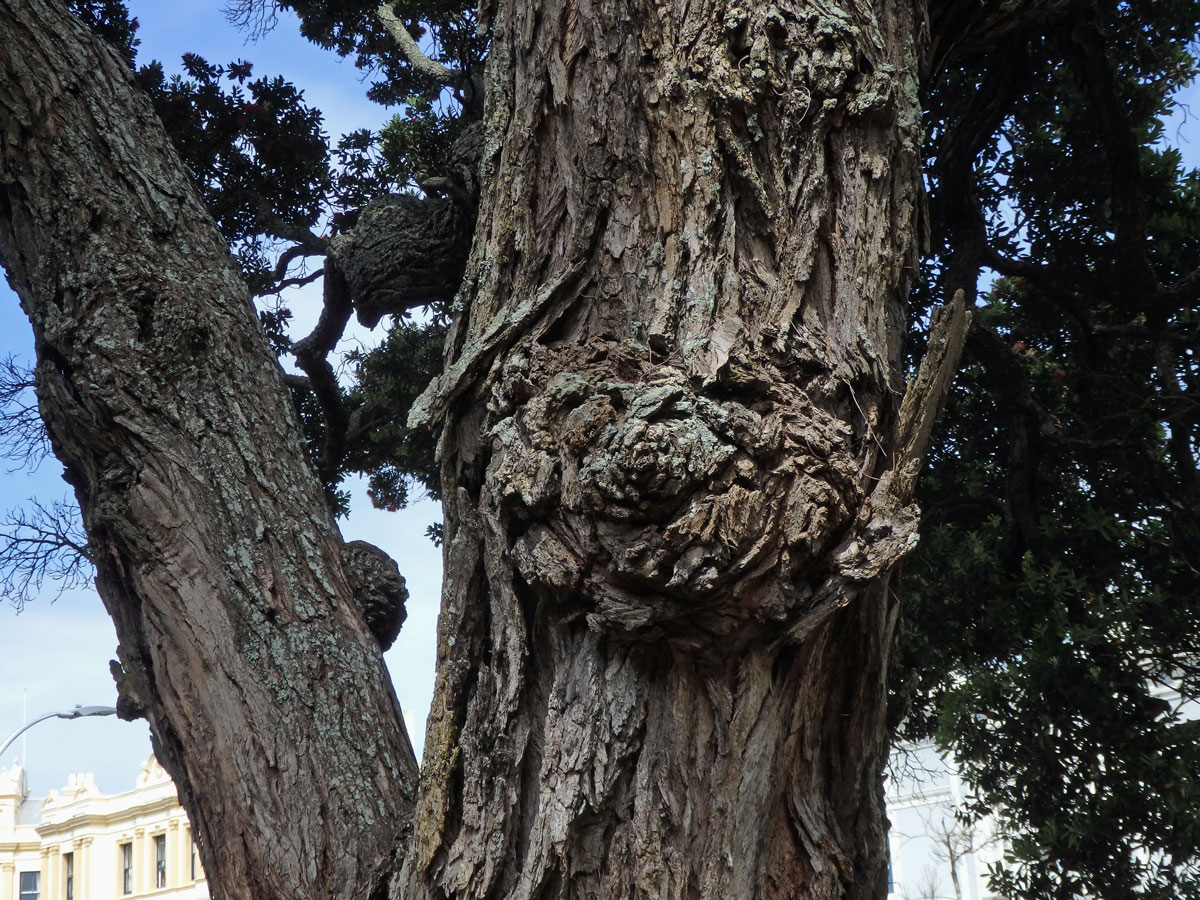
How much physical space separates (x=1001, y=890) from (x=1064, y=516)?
2.07m

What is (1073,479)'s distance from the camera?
5984mm

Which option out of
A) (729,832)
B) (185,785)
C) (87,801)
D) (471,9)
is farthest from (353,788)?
(87,801)

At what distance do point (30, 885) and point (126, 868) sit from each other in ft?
29.5

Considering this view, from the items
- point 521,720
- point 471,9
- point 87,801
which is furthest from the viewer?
point 87,801

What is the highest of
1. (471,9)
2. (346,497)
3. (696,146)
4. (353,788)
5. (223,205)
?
(471,9)

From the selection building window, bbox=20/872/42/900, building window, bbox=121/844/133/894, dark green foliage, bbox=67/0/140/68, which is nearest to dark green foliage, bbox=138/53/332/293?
dark green foliage, bbox=67/0/140/68

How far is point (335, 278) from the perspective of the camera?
4.25 metres

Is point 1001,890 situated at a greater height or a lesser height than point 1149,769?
lesser

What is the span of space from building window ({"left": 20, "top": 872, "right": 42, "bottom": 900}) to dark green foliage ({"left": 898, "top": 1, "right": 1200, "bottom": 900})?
45.9m

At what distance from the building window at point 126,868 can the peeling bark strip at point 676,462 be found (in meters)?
40.4

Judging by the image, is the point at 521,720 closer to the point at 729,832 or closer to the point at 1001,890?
the point at 729,832

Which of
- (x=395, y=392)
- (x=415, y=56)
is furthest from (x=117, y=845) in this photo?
(x=415, y=56)

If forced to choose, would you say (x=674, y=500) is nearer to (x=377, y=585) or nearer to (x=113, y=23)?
(x=377, y=585)

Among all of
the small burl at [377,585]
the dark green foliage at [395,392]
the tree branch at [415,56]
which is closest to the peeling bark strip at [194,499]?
the small burl at [377,585]
